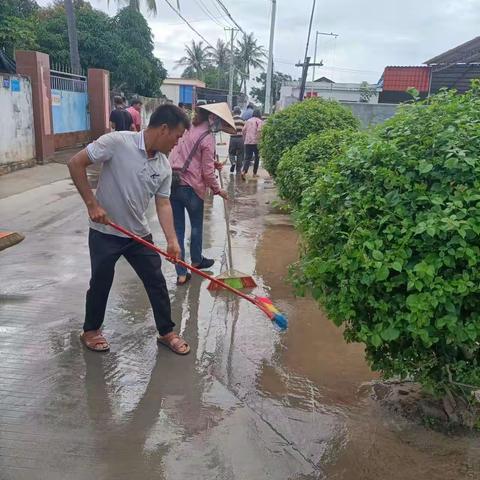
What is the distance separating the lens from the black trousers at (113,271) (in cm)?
351

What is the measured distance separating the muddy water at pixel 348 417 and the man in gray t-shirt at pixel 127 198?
81cm

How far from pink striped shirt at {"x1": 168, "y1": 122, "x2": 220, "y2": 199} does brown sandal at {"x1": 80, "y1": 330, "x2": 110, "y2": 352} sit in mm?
1871

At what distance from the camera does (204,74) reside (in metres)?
67.7

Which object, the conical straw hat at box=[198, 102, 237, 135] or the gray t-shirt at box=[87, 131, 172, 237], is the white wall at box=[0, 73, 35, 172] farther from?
the gray t-shirt at box=[87, 131, 172, 237]

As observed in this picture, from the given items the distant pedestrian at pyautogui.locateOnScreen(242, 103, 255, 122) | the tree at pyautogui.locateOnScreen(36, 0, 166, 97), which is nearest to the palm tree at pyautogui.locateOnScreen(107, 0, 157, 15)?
the tree at pyautogui.locateOnScreen(36, 0, 166, 97)

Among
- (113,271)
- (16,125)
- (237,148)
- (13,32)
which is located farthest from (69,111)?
(113,271)

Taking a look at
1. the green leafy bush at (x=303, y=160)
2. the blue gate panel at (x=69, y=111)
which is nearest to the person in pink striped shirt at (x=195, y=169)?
the green leafy bush at (x=303, y=160)

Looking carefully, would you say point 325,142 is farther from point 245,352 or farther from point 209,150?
point 245,352

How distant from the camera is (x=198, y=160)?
16.6ft

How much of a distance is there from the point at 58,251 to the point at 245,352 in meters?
2.99

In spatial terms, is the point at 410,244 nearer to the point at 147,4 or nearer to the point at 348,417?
the point at 348,417

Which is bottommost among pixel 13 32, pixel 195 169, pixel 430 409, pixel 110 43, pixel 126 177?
pixel 430 409

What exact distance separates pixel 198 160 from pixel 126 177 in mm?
1690

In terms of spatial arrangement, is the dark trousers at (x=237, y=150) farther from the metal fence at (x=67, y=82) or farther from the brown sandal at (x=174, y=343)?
the brown sandal at (x=174, y=343)
